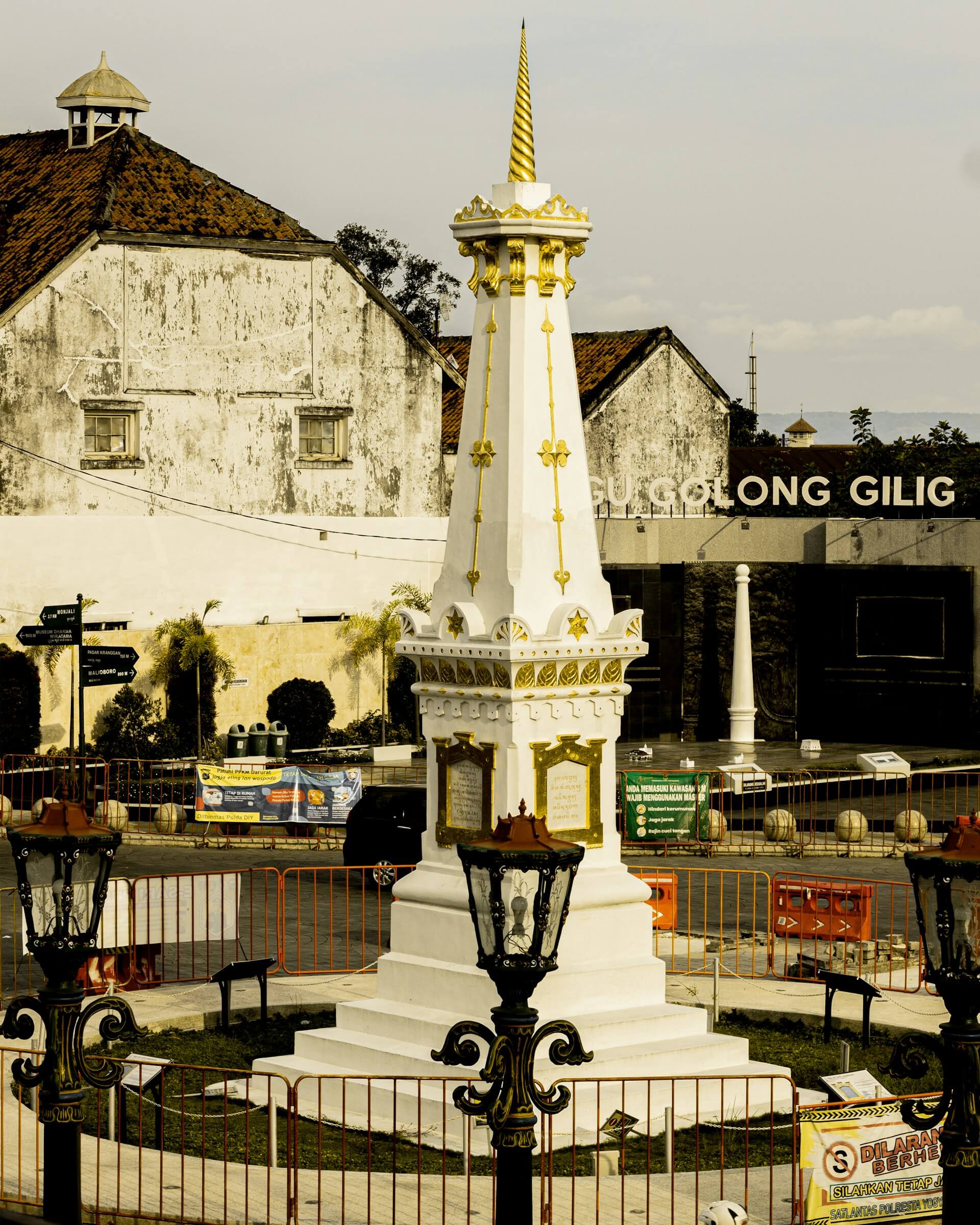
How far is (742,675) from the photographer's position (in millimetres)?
42188

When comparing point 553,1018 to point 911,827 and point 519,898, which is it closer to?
point 519,898

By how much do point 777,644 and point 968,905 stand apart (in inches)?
1379

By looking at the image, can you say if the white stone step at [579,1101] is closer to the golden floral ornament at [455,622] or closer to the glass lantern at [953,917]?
the golden floral ornament at [455,622]

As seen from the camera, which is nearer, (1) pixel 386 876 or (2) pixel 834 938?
(2) pixel 834 938

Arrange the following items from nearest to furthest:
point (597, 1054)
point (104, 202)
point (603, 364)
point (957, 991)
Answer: point (957, 991) → point (597, 1054) → point (104, 202) → point (603, 364)

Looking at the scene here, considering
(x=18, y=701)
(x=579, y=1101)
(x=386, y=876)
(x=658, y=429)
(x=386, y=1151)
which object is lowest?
(x=386, y=1151)

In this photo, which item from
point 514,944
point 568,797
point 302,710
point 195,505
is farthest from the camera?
point 195,505

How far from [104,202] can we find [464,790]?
88.7ft

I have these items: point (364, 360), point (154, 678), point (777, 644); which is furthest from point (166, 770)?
point (777, 644)

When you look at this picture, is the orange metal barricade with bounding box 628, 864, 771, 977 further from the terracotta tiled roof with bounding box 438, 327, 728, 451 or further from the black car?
the terracotta tiled roof with bounding box 438, 327, 728, 451

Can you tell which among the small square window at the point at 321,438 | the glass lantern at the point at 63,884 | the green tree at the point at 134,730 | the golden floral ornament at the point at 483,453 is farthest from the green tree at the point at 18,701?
the glass lantern at the point at 63,884

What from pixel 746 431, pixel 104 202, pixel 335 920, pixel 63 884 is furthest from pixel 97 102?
pixel 746 431

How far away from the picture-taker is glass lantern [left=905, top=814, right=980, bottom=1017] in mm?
10172

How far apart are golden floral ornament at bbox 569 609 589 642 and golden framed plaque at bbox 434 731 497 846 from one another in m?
0.96
